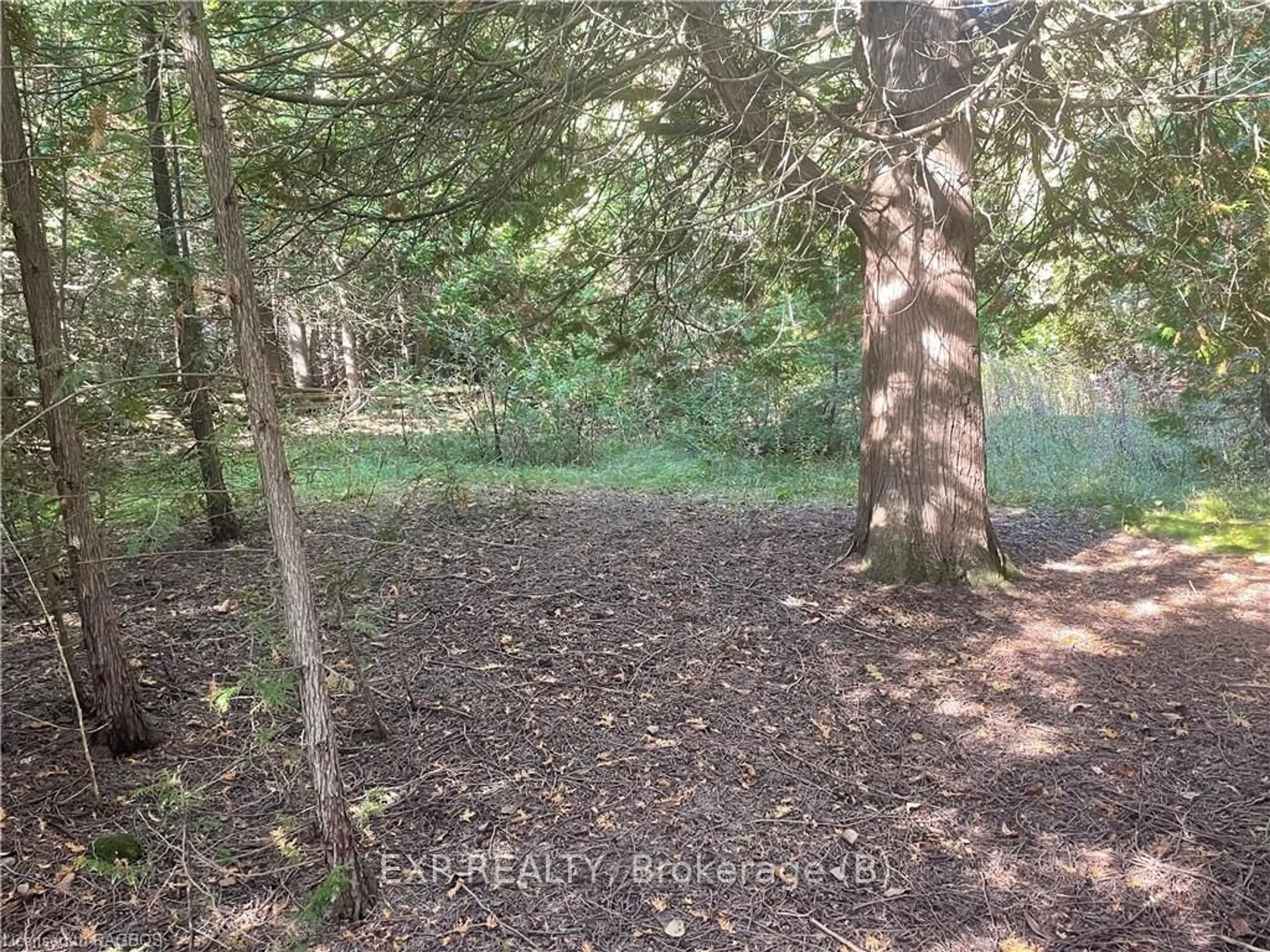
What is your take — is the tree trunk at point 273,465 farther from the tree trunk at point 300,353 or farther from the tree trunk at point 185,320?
the tree trunk at point 300,353

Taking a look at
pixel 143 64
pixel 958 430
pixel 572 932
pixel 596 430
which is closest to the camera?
pixel 572 932

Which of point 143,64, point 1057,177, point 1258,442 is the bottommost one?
point 1258,442

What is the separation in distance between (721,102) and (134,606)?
4394mm

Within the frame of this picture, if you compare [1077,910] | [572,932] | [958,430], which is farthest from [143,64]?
[1077,910]

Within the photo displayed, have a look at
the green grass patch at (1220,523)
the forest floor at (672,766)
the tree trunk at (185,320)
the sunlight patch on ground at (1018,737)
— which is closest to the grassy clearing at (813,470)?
the green grass patch at (1220,523)

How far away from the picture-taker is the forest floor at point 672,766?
8.18 ft

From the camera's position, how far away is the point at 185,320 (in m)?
4.12

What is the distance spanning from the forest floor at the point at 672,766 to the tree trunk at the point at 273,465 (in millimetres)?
209

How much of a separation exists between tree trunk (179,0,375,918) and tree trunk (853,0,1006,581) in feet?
12.3

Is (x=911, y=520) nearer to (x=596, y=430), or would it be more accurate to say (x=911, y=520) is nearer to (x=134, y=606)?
(x=134, y=606)

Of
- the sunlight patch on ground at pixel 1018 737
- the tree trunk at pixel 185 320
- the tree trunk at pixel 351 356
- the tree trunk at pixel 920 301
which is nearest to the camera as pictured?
the sunlight patch on ground at pixel 1018 737

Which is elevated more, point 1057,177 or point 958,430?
point 1057,177

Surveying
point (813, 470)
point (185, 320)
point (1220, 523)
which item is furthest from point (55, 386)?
point (813, 470)

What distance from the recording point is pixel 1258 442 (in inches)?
339
